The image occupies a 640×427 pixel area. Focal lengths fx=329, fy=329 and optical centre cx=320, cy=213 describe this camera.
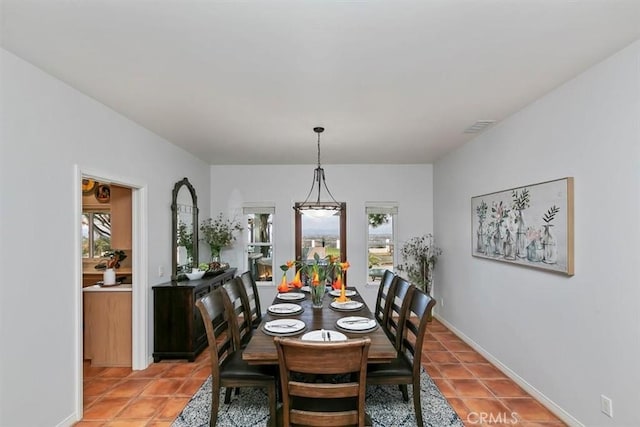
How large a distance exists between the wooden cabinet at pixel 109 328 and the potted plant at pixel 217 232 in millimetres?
1537

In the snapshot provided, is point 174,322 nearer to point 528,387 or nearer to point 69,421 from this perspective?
point 69,421

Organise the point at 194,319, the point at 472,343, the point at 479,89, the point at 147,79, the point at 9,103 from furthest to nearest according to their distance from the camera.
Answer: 1. the point at 472,343
2. the point at 194,319
3. the point at 479,89
4. the point at 147,79
5. the point at 9,103

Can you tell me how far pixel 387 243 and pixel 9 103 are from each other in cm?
492

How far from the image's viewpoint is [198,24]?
1.69 metres

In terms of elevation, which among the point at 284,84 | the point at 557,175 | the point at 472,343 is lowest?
the point at 472,343

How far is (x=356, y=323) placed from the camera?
8.25 ft

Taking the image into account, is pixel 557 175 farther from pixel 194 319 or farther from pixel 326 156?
pixel 194 319

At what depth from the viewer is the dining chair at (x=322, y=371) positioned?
1612 mm

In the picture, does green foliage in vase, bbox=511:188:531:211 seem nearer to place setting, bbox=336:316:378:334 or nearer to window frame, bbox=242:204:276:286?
place setting, bbox=336:316:378:334

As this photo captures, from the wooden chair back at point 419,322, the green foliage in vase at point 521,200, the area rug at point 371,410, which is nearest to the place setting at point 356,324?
the wooden chair back at point 419,322

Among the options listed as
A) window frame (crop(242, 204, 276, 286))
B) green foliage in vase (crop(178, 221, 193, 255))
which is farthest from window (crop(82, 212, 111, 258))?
window frame (crop(242, 204, 276, 286))

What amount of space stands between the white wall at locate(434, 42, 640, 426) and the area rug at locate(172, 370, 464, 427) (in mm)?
887

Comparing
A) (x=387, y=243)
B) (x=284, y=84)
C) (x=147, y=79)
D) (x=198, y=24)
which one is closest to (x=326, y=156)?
(x=387, y=243)

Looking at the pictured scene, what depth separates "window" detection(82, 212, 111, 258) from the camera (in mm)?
5395
